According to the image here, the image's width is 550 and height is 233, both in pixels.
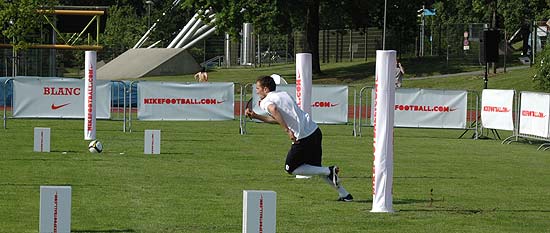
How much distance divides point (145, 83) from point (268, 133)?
155 inches

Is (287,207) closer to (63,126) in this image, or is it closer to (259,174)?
(259,174)

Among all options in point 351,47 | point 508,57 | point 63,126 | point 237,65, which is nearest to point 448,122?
point 63,126

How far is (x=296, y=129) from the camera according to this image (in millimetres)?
16000

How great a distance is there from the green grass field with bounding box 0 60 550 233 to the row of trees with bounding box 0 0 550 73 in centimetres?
1108

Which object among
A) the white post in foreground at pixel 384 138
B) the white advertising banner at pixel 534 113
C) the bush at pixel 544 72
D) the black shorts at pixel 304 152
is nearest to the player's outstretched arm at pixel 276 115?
the black shorts at pixel 304 152

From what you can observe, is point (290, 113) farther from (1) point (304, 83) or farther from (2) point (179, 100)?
(2) point (179, 100)

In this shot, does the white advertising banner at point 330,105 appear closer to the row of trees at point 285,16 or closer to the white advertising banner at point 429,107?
the white advertising banner at point 429,107

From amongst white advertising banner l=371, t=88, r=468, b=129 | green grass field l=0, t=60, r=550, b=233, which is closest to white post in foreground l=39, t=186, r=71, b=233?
green grass field l=0, t=60, r=550, b=233

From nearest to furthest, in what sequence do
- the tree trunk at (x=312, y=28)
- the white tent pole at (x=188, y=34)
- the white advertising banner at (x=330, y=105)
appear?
1. the white advertising banner at (x=330, y=105)
2. the tree trunk at (x=312, y=28)
3. the white tent pole at (x=188, y=34)

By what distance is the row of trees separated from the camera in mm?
42981

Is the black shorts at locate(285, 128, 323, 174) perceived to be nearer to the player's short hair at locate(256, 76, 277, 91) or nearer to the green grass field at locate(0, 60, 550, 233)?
the green grass field at locate(0, 60, 550, 233)

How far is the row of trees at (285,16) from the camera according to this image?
43.0 metres

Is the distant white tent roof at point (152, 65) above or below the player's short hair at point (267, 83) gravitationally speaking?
above

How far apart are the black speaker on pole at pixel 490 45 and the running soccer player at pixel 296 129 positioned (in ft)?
69.6
